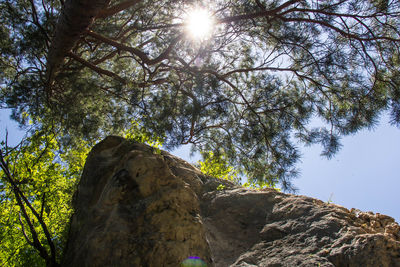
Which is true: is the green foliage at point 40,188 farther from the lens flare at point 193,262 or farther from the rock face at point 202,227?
the lens flare at point 193,262

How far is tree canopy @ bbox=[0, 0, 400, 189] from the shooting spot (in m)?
3.78

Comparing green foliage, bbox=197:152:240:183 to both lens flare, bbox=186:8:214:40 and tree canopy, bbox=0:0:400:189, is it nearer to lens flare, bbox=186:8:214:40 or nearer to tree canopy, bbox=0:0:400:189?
tree canopy, bbox=0:0:400:189

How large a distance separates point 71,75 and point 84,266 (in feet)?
10.3

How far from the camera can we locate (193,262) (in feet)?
7.89

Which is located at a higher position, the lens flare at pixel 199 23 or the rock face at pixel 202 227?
the lens flare at pixel 199 23

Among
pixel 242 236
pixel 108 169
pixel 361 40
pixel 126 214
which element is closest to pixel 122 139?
pixel 108 169

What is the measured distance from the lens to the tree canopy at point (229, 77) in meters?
3.78

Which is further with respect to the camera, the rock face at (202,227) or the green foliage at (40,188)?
the green foliage at (40,188)

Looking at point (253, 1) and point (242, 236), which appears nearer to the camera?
point (242, 236)

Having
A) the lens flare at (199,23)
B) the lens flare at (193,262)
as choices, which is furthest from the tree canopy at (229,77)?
the lens flare at (193,262)

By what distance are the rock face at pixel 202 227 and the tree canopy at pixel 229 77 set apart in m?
0.92

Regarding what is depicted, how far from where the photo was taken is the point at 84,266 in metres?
2.44

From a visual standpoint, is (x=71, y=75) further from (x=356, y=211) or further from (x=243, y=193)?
(x=356, y=211)

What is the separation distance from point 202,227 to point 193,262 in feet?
1.19
